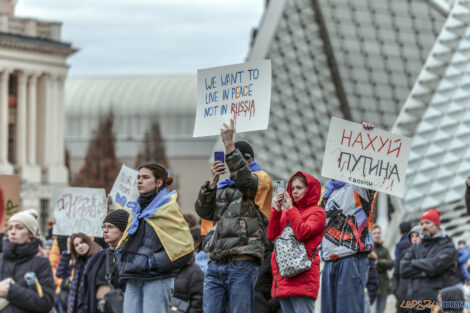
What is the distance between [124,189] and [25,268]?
3329mm

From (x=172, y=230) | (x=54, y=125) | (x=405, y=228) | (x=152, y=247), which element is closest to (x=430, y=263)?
(x=172, y=230)

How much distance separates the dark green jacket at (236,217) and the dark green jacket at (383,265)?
7.43m

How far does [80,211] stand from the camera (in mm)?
13352

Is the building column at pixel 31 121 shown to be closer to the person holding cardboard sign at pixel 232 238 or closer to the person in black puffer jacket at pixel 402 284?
the person in black puffer jacket at pixel 402 284

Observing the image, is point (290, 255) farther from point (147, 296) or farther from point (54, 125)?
point (54, 125)

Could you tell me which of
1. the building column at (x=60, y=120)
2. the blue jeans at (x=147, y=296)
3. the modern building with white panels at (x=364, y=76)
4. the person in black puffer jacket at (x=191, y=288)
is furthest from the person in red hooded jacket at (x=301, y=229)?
the building column at (x=60, y=120)

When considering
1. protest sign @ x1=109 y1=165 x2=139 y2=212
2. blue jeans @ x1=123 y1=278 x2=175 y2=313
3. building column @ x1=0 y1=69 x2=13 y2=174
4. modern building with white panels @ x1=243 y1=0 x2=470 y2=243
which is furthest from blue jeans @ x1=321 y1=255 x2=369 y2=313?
building column @ x1=0 y1=69 x2=13 y2=174

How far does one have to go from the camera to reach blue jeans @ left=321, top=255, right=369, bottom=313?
1023cm

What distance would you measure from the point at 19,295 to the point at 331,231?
112 inches

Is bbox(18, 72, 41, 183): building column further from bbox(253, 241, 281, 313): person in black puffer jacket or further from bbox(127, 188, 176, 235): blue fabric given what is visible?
bbox(127, 188, 176, 235): blue fabric

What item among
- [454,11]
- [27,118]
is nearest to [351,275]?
[454,11]

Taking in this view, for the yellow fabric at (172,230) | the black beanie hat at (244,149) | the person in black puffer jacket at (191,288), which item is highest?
the black beanie hat at (244,149)

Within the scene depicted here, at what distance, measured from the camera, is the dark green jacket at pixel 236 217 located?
9.61 meters

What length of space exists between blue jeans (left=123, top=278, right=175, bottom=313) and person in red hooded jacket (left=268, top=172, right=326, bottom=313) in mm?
945
